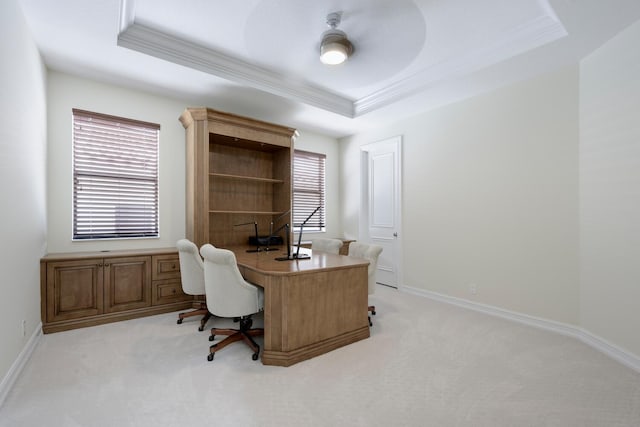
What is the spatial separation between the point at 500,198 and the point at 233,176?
11.0 ft

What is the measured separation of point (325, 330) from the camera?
2.61 m

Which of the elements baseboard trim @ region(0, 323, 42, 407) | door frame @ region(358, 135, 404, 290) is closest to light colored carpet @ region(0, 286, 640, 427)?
baseboard trim @ region(0, 323, 42, 407)

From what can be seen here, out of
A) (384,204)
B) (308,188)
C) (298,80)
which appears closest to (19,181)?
(298,80)

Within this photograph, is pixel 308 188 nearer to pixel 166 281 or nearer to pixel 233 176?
pixel 233 176

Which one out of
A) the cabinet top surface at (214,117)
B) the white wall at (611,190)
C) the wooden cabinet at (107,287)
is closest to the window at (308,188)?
the cabinet top surface at (214,117)

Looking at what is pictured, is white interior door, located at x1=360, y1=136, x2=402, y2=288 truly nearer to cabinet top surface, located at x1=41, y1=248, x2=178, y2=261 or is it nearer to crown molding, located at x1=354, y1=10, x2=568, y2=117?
crown molding, located at x1=354, y1=10, x2=568, y2=117

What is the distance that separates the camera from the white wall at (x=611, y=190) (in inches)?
95.3

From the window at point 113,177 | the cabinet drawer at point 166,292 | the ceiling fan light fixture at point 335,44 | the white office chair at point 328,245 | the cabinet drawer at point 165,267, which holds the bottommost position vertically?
the cabinet drawer at point 166,292

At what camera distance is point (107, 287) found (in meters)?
3.19

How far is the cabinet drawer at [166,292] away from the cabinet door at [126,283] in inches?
2.4

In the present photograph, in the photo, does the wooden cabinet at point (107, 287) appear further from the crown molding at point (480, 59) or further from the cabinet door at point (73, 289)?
the crown molding at point (480, 59)

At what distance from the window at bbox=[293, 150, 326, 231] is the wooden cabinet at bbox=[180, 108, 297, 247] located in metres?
0.68

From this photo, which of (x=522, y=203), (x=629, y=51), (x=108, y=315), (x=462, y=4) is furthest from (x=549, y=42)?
(x=108, y=315)

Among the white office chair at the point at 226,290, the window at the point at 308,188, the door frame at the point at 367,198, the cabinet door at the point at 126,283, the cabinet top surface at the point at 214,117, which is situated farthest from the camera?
the window at the point at 308,188
